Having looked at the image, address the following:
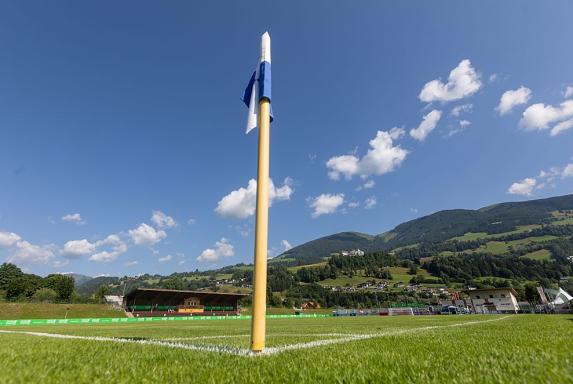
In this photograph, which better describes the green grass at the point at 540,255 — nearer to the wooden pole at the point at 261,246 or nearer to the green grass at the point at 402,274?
the green grass at the point at 402,274

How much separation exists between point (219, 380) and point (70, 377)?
1.33m

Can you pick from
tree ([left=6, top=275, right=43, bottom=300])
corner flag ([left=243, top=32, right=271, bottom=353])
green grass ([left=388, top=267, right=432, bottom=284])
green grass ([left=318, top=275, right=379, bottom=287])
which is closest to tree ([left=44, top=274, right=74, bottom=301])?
tree ([left=6, top=275, right=43, bottom=300])

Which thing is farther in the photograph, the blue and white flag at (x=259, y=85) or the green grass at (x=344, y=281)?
the green grass at (x=344, y=281)

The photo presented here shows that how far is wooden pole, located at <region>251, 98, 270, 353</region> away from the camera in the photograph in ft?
14.2

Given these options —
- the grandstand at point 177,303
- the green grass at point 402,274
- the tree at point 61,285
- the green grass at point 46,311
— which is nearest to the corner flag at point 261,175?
the green grass at point 46,311

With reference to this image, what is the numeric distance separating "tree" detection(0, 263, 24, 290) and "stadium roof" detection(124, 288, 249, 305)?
57600 mm

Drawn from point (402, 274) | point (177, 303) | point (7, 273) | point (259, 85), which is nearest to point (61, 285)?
point (7, 273)

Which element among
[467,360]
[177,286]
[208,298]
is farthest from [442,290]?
[467,360]

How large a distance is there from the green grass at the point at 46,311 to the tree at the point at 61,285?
5754 cm

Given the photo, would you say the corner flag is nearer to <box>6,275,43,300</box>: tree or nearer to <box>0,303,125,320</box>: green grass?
<box>0,303,125,320</box>: green grass

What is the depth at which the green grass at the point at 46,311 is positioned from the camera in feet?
164

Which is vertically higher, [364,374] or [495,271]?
[495,271]

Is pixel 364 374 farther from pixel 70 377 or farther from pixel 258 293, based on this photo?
pixel 70 377

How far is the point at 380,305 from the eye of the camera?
410ft
